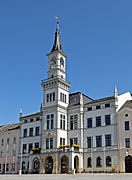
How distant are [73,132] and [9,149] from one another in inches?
858

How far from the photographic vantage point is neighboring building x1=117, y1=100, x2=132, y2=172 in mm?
48000

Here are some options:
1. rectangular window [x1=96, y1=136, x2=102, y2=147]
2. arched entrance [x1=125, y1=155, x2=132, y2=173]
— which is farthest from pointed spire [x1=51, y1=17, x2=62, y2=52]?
arched entrance [x1=125, y1=155, x2=132, y2=173]

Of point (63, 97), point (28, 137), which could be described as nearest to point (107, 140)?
point (63, 97)

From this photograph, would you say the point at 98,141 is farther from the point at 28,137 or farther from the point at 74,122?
the point at 28,137

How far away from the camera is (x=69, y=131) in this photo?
188ft

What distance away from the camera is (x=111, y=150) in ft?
164

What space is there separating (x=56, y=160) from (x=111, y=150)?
11.7m

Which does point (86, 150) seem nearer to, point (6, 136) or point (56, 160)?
point (56, 160)

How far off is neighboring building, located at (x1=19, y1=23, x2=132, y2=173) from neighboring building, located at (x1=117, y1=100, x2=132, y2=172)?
0.21m

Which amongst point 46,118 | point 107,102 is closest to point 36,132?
point 46,118

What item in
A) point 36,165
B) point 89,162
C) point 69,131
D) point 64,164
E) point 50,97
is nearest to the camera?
point 89,162

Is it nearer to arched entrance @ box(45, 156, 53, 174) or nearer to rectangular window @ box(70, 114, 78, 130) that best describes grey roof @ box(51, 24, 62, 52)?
rectangular window @ box(70, 114, 78, 130)

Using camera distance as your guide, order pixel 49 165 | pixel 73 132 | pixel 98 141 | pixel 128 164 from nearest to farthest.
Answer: pixel 128 164, pixel 98 141, pixel 49 165, pixel 73 132

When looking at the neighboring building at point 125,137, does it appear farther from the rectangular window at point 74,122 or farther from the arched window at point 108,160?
the rectangular window at point 74,122
